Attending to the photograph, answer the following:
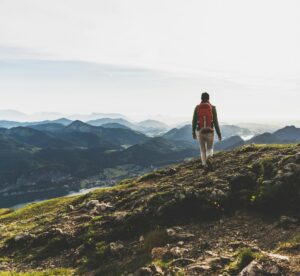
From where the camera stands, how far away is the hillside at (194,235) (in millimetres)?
14391

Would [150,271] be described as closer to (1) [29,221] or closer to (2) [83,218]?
(2) [83,218]

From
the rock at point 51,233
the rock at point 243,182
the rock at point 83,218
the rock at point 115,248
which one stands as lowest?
the rock at point 51,233

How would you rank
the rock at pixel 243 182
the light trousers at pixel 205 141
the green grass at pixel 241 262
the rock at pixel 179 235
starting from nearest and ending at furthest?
the green grass at pixel 241 262, the rock at pixel 179 235, the rock at pixel 243 182, the light trousers at pixel 205 141

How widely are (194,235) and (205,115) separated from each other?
10540mm

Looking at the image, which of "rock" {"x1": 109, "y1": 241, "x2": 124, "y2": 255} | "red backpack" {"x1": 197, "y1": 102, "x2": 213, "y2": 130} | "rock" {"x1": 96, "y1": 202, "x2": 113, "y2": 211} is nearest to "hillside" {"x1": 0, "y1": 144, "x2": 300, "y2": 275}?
"rock" {"x1": 109, "y1": 241, "x2": 124, "y2": 255}

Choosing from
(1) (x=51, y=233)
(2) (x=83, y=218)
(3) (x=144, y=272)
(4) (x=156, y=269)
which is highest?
(4) (x=156, y=269)

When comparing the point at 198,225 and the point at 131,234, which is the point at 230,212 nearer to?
the point at 198,225

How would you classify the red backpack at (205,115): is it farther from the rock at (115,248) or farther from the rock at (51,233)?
the rock at (51,233)

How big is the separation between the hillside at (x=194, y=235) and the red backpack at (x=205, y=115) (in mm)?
3879

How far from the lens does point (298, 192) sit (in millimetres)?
18656

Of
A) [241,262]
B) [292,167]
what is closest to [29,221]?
[292,167]

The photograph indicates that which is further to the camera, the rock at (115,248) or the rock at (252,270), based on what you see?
the rock at (115,248)

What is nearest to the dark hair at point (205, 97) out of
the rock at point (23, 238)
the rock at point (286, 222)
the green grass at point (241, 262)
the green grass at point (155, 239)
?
the green grass at point (155, 239)

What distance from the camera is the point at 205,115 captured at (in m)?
26.1
